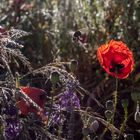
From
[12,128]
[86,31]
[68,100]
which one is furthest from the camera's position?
[86,31]

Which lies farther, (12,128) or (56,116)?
(56,116)

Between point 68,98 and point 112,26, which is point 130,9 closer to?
point 112,26

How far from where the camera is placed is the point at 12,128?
1628 mm

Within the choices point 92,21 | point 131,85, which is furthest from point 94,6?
point 131,85

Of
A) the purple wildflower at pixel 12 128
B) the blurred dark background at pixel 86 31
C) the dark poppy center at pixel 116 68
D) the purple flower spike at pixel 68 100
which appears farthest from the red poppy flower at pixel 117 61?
the blurred dark background at pixel 86 31

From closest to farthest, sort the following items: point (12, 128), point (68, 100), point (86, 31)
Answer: point (12, 128) < point (68, 100) < point (86, 31)

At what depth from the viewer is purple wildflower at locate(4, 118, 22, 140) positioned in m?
1.61

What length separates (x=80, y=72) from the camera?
292cm

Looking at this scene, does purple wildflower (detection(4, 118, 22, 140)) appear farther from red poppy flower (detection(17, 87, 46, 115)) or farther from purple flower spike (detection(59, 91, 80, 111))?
purple flower spike (detection(59, 91, 80, 111))

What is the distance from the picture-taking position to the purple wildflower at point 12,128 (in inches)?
63.4

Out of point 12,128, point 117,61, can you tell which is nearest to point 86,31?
point 117,61

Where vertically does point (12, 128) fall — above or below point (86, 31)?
below

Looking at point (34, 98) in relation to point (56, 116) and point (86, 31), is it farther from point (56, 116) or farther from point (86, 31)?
point (86, 31)

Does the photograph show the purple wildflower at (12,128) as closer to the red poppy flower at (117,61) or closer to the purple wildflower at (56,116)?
the purple wildflower at (56,116)
